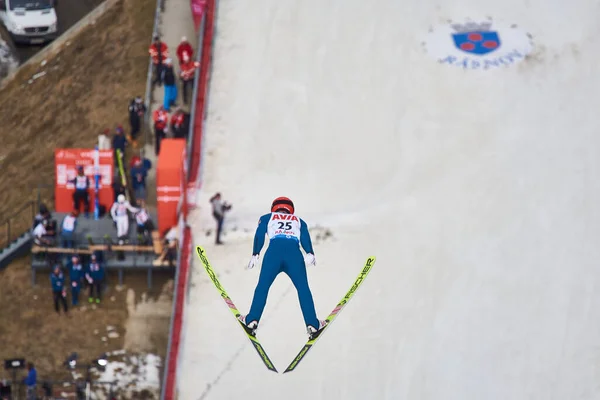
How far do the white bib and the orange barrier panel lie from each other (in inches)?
287

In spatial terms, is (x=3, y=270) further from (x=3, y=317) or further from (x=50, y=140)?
(x=50, y=140)

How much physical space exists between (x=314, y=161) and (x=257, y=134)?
1.02 meters

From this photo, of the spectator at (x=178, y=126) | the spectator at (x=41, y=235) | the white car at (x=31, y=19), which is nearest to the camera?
the spectator at (x=41, y=235)

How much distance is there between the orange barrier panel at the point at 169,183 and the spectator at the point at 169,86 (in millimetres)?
2171

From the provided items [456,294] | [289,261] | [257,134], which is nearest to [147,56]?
[257,134]

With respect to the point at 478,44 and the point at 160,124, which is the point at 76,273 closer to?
the point at 160,124

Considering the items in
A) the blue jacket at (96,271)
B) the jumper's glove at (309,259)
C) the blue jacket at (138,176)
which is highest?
the blue jacket at (138,176)

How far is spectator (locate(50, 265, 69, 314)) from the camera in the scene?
78.4 feet

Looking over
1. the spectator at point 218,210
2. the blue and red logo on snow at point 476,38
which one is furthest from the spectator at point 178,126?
the blue and red logo on snow at point 476,38

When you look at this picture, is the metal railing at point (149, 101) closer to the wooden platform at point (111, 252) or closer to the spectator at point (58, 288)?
the wooden platform at point (111, 252)

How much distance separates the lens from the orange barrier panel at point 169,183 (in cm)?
2405

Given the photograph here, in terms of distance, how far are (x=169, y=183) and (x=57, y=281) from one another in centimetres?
209

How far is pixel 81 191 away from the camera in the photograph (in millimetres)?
24812

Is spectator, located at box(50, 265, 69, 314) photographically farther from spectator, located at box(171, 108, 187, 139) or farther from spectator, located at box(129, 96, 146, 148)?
spectator, located at box(129, 96, 146, 148)
